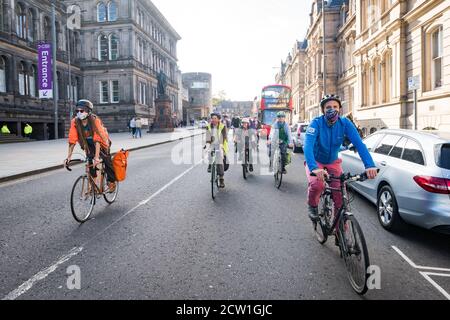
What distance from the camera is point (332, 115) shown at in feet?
14.0

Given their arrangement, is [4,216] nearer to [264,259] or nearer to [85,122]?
[85,122]

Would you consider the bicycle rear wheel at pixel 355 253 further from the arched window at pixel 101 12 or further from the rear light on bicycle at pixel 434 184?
the arched window at pixel 101 12

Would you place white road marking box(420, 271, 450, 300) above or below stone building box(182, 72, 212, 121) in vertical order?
below

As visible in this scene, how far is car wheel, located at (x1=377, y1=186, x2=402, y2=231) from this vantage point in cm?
516

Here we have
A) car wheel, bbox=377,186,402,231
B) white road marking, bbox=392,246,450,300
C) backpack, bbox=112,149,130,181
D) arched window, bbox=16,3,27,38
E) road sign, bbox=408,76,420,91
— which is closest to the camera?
white road marking, bbox=392,246,450,300

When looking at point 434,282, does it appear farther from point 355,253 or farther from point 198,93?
point 198,93

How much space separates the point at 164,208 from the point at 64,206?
1926mm

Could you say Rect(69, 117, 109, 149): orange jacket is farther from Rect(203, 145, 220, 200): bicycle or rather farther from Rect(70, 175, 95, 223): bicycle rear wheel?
Rect(203, 145, 220, 200): bicycle

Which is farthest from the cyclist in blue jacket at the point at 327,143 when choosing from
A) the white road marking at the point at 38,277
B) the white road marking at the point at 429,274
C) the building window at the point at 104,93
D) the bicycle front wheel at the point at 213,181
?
the building window at the point at 104,93

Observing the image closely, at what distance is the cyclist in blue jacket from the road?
786mm

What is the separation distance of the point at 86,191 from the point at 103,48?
49326 mm

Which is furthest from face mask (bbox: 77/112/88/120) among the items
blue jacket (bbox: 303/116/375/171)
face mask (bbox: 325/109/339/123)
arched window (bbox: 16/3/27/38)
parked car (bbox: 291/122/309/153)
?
arched window (bbox: 16/3/27/38)

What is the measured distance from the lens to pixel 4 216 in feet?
20.4

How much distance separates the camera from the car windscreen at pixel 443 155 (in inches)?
183
